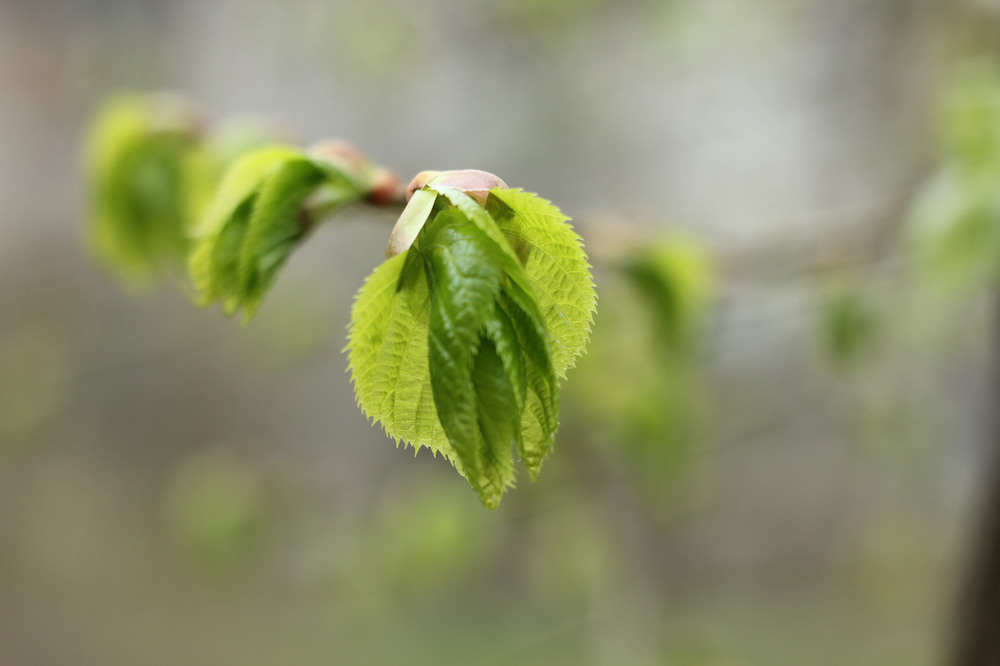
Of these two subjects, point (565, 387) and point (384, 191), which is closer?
point (384, 191)

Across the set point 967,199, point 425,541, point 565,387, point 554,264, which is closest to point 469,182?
point 554,264

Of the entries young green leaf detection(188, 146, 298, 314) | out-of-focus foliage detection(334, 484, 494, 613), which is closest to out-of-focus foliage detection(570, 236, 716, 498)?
out-of-focus foliage detection(334, 484, 494, 613)

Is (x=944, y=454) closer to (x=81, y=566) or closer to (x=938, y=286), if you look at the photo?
(x=938, y=286)

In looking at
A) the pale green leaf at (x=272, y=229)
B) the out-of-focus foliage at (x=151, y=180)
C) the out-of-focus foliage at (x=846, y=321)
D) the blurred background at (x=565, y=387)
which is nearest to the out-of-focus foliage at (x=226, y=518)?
the blurred background at (x=565, y=387)

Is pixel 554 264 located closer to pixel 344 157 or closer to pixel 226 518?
pixel 344 157

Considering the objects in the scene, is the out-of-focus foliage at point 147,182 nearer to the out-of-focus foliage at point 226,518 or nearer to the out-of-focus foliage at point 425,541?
the out-of-focus foliage at point 425,541
